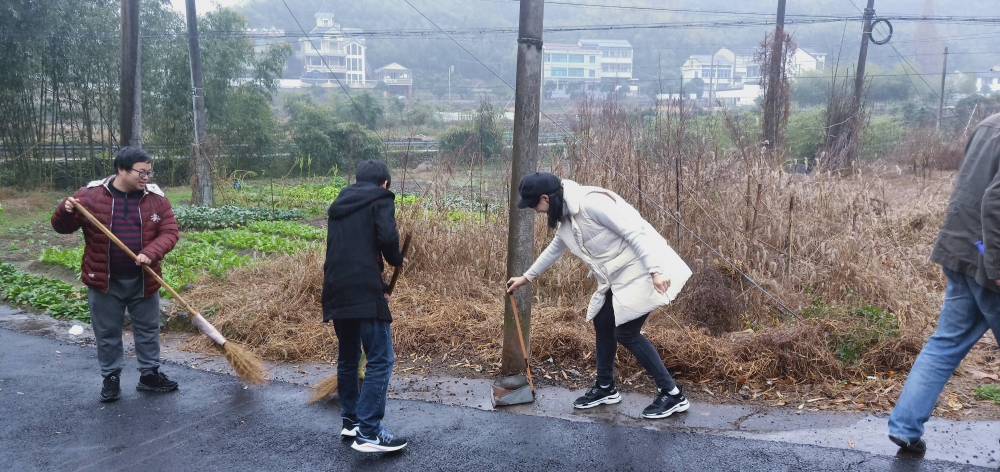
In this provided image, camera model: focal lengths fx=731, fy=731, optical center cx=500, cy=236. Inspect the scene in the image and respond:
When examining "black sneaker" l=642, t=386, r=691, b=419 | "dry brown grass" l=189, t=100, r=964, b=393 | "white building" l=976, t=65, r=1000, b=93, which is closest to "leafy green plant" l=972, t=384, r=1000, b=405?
"dry brown grass" l=189, t=100, r=964, b=393

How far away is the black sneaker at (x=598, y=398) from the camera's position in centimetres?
450

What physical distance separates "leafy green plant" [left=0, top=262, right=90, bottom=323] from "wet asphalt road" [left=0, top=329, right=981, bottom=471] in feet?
6.84

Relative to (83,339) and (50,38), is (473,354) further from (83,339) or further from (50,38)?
(50,38)

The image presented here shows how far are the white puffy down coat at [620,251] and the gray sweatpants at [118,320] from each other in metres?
2.90

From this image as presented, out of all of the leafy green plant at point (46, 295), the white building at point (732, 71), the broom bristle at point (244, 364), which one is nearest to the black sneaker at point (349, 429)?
the broom bristle at point (244, 364)

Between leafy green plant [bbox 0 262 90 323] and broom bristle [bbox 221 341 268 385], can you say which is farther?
leafy green plant [bbox 0 262 90 323]

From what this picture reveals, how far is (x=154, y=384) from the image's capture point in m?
4.96

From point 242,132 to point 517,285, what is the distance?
2166 centimetres

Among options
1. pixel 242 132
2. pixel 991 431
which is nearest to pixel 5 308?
pixel 991 431

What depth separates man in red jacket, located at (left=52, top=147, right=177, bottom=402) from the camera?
4684 millimetres

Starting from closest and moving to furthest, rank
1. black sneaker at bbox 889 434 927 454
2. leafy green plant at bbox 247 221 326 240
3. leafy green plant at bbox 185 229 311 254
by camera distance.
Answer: black sneaker at bbox 889 434 927 454 → leafy green plant at bbox 185 229 311 254 → leafy green plant at bbox 247 221 326 240

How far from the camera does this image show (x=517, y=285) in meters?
4.49

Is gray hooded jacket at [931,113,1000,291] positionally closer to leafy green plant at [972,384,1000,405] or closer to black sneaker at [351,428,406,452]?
leafy green plant at [972,384,1000,405]

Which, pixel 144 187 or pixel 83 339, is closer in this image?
pixel 144 187
